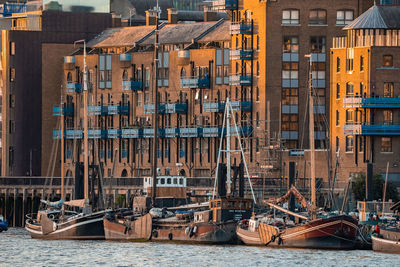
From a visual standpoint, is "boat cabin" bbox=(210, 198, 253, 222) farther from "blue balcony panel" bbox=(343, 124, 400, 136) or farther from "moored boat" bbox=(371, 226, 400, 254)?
"blue balcony panel" bbox=(343, 124, 400, 136)

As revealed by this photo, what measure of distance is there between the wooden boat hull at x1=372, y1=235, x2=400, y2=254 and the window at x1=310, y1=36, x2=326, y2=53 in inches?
2564

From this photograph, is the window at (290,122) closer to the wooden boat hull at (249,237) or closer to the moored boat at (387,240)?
the wooden boat hull at (249,237)

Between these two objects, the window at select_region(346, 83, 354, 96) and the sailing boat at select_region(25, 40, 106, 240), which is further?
the window at select_region(346, 83, 354, 96)

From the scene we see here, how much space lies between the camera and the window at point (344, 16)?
183 metres

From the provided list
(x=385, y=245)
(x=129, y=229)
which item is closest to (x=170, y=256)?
(x=385, y=245)

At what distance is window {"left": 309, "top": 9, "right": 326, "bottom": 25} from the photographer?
183 m

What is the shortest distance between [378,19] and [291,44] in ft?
61.4

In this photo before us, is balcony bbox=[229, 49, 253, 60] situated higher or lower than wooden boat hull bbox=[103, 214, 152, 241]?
higher

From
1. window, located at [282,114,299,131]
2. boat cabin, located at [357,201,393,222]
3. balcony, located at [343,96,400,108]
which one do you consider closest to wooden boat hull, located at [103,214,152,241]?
boat cabin, located at [357,201,393,222]

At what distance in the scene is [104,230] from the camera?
140 metres

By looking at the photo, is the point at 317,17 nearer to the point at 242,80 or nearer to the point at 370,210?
the point at 242,80

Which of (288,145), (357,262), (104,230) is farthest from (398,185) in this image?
(357,262)

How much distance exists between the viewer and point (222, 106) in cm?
19325

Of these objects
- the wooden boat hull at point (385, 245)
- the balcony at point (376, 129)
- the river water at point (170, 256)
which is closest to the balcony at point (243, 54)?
the balcony at point (376, 129)
